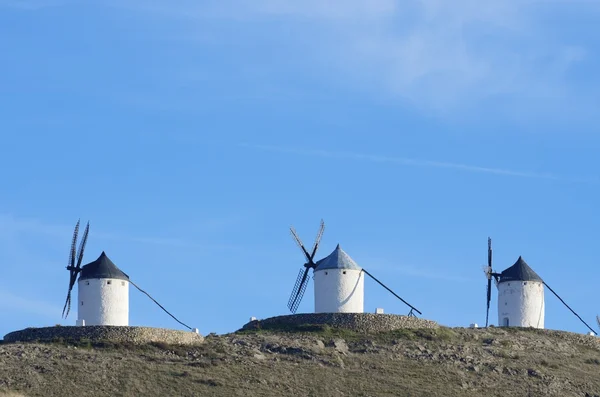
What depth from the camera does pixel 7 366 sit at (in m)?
71.9

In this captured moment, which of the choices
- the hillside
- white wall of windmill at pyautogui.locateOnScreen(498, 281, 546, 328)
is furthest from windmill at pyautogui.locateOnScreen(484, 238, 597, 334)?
the hillside

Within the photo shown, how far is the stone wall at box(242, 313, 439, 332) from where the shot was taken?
82062 mm

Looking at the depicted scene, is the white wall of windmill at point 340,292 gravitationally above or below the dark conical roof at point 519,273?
below

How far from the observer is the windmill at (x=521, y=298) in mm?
90750

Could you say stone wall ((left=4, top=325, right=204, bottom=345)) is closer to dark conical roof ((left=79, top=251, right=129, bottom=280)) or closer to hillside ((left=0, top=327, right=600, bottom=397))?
hillside ((left=0, top=327, right=600, bottom=397))

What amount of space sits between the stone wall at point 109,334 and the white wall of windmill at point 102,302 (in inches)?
208

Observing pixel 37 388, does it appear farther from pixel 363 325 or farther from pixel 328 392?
pixel 363 325

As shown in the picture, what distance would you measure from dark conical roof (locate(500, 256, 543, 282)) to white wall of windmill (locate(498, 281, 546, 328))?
0.78ft

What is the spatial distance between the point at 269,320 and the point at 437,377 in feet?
38.7

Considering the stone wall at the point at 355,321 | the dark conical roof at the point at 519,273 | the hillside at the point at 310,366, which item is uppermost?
the dark conical roof at the point at 519,273

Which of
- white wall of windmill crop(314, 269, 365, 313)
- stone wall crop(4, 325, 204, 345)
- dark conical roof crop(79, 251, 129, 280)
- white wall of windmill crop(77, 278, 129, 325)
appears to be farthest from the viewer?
white wall of windmill crop(314, 269, 365, 313)

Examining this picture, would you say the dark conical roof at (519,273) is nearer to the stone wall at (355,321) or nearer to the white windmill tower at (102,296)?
the stone wall at (355,321)

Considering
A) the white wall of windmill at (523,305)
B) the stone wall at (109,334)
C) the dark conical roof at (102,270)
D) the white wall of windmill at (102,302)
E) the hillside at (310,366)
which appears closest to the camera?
the hillside at (310,366)

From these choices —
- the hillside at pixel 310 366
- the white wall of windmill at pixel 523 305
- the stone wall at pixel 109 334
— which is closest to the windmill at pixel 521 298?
the white wall of windmill at pixel 523 305
